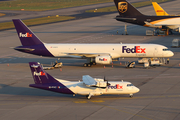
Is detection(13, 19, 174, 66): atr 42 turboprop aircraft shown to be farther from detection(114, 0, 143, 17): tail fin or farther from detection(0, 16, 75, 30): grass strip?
detection(0, 16, 75, 30): grass strip

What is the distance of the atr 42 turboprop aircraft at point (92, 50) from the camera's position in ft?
190

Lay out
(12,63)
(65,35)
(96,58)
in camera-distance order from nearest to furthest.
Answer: (96,58)
(12,63)
(65,35)

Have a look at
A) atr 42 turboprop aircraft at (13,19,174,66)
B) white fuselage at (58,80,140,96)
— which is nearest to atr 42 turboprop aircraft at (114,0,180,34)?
atr 42 turboprop aircraft at (13,19,174,66)

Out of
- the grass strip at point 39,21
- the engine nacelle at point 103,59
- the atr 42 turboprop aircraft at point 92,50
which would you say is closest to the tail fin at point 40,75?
the engine nacelle at point 103,59

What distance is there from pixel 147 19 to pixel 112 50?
127ft

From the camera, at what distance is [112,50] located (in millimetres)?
58156

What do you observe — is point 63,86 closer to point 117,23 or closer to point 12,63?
point 12,63

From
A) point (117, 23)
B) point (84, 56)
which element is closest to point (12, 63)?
point (84, 56)

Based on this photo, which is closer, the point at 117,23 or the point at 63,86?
the point at 63,86

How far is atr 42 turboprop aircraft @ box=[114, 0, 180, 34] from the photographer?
91625mm

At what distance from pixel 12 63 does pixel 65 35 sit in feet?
117

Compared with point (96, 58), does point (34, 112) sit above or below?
below

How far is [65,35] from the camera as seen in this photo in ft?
316

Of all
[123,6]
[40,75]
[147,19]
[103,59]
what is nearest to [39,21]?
[123,6]
